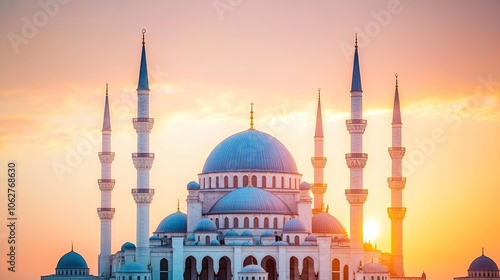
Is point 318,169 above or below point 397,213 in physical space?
above

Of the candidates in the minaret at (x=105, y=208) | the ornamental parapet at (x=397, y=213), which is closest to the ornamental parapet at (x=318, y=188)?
the ornamental parapet at (x=397, y=213)

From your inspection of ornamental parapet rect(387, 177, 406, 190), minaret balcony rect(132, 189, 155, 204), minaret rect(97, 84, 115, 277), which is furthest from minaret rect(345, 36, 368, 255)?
minaret rect(97, 84, 115, 277)

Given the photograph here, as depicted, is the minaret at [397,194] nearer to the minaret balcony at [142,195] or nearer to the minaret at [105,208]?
the minaret balcony at [142,195]

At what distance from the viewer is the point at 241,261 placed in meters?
64.0

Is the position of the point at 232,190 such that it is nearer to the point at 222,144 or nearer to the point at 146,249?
the point at 222,144

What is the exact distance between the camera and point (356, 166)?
64.6 meters

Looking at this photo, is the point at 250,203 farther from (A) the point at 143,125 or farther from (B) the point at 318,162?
(A) the point at 143,125

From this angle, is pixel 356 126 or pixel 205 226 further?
pixel 205 226

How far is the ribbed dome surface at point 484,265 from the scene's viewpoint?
6675 cm

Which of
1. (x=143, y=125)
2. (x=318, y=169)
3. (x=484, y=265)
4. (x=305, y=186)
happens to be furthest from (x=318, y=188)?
(x=143, y=125)

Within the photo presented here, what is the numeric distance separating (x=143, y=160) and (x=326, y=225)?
10.9 meters

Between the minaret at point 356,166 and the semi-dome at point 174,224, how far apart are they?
30.8 ft

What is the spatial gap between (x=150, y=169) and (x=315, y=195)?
10.8m

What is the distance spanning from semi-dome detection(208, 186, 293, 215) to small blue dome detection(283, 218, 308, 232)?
1.84 metres
